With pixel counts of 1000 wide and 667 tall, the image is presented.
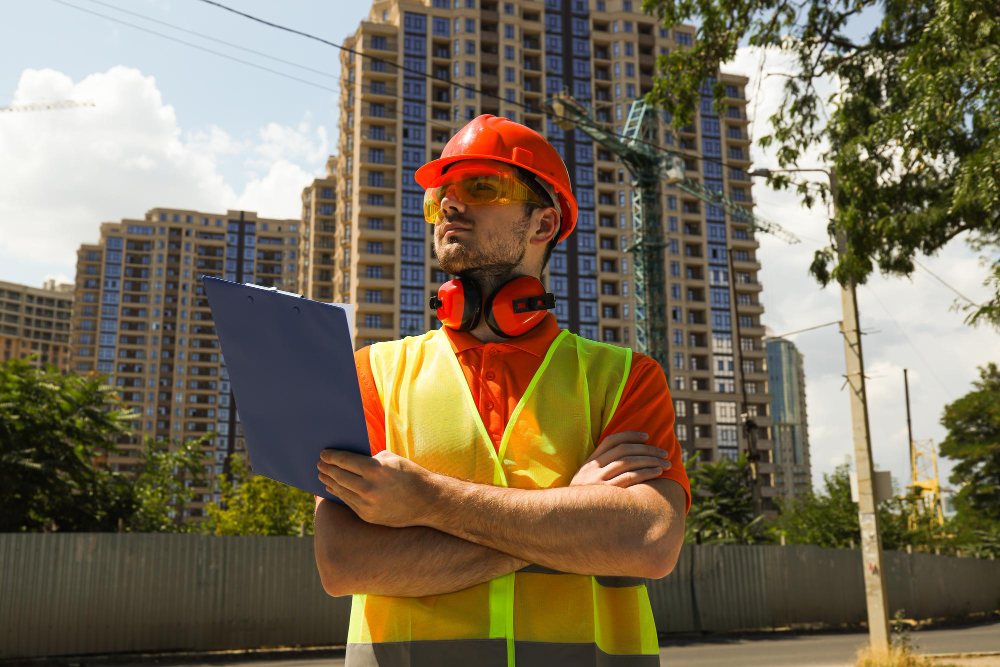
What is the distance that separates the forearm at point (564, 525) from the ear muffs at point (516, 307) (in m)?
0.42

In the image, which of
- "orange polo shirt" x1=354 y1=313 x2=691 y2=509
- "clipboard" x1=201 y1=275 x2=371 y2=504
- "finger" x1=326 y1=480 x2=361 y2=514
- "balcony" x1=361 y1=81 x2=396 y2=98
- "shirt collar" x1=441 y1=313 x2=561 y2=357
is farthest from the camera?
"balcony" x1=361 y1=81 x2=396 y2=98

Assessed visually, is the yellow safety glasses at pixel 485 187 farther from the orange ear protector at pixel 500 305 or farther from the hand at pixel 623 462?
the hand at pixel 623 462

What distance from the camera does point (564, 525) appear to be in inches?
65.8

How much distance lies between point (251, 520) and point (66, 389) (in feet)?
34.2

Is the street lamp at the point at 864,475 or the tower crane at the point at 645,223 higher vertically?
the tower crane at the point at 645,223

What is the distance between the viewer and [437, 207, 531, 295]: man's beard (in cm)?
202

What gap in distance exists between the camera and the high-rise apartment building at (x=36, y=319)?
475ft

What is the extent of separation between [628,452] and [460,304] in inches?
20.7

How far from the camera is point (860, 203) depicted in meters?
9.28

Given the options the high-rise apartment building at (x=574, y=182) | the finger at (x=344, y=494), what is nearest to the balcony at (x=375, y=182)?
the high-rise apartment building at (x=574, y=182)

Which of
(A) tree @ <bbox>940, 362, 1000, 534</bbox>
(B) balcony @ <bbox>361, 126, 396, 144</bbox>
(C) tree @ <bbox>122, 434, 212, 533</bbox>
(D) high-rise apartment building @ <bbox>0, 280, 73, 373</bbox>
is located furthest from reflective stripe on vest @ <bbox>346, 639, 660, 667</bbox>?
(D) high-rise apartment building @ <bbox>0, 280, 73, 373</bbox>

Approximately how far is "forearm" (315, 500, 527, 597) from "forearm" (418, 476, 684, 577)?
3 cm

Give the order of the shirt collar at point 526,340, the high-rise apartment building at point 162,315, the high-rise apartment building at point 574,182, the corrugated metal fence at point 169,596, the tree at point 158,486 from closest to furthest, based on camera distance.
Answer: the shirt collar at point 526,340
the corrugated metal fence at point 169,596
the tree at point 158,486
the high-rise apartment building at point 574,182
the high-rise apartment building at point 162,315

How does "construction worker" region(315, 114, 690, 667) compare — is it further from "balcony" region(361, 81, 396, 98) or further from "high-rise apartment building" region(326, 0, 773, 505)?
"balcony" region(361, 81, 396, 98)
